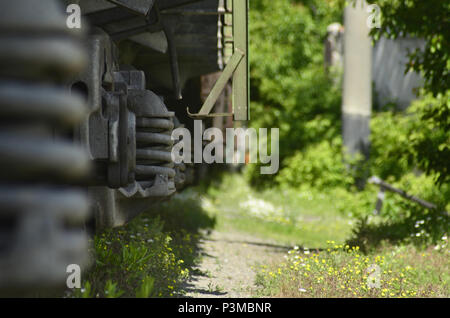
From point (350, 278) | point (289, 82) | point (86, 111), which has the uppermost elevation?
point (289, 82)

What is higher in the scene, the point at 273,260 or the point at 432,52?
the point at 432,52

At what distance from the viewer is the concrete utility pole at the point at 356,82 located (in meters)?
12.9

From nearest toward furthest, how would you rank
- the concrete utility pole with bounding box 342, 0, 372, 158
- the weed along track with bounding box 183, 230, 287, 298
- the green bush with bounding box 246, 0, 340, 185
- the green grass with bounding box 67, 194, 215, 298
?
1. the green grass with bounding box 67, 194, 215, 298
2. the weed along track with bounding box 183, 230, 287, 298
3. the concrete utility pole with bounding box 342, 0, 372, 158
4. the green bush with bounding box 246, 0, 340, 185

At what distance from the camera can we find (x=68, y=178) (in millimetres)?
2016

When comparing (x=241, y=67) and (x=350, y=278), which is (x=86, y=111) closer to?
(x=241, y=67)

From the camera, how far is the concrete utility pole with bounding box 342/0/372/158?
1295 centimetres

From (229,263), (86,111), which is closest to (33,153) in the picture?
(86,111)

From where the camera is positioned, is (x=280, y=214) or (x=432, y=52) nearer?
(x=432, y=52)

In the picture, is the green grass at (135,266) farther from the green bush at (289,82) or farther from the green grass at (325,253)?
the green bush at (289,82)

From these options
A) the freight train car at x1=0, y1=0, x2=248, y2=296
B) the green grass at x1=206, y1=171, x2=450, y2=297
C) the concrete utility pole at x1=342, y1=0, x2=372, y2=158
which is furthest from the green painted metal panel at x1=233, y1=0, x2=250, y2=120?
the concrete utility pole at x1=342, y1=0, x2=372, y2=158

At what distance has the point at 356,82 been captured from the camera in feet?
43.1

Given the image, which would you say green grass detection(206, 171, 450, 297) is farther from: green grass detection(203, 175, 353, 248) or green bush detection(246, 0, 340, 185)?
green bush detection(246, 0, 340, 185)

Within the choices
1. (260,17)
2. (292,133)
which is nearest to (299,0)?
(260,17)

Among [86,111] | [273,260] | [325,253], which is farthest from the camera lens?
[273,260]
